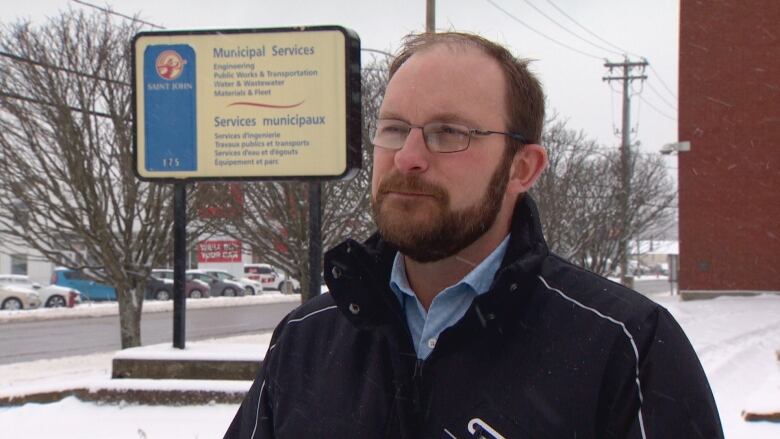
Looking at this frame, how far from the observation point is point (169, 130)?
838 centimetres

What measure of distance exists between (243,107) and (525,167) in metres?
6.38

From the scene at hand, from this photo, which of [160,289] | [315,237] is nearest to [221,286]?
[160,289]

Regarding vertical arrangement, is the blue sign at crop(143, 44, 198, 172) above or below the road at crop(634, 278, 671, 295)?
above

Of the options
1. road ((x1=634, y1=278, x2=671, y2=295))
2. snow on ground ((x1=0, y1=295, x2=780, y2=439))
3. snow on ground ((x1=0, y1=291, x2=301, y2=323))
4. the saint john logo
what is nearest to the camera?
snow on ground ((x1=0, y1=295, x2=780, y2=439))

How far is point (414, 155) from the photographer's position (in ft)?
6.10

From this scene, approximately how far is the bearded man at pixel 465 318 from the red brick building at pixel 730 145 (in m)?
21.6

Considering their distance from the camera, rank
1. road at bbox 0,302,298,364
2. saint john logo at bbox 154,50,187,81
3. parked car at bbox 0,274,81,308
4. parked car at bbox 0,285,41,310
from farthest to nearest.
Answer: parked car at bbox 0,274,81,308 → parked car at bbox 0,285,41,310 → road at bbox 0,302,298,364 → saint john logo at bbox 154,50,187,81

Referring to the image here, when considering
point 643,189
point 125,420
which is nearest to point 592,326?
point 125,420

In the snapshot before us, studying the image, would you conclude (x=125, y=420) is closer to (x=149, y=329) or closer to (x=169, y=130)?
(x=169, y=130)

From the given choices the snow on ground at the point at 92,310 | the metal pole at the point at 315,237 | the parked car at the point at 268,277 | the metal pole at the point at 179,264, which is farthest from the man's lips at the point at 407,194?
the parked car at the point at 268,277

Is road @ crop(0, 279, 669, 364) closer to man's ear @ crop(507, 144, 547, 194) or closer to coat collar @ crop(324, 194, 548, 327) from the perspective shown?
coat collar @ crop(324, 194, 548, 327)

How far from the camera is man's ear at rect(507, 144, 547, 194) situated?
2.01 meters

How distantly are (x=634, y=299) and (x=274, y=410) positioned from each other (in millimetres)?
853

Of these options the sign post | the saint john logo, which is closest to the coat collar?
the sign post
